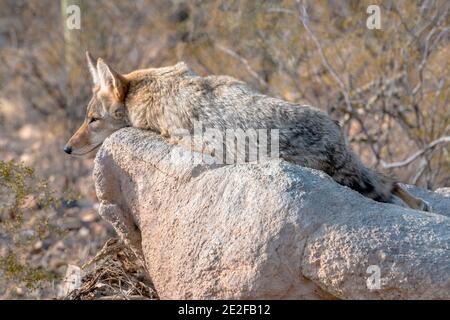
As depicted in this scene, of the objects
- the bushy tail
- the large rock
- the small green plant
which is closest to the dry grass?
the large rock

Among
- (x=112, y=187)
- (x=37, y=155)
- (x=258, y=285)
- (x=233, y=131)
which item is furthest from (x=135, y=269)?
(x=37, y=155)

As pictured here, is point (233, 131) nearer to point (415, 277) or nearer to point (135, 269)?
point (135, 269)

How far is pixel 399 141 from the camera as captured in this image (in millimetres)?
12992

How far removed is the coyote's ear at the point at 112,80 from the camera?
6.75m

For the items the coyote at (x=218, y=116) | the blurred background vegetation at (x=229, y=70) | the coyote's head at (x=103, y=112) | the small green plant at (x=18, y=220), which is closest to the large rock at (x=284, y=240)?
the coyote at (x=218, y=116)

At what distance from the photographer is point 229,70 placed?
1401 centimetres

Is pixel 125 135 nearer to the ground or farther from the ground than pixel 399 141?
farther from the ground

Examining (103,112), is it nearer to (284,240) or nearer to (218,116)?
(218,116)

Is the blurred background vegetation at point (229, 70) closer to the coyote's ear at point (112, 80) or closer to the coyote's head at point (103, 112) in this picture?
the coyote's head at point (103, 112)

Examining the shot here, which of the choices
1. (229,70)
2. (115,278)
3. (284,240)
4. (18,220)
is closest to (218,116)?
(115,278)

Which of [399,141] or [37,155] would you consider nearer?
[399,141]

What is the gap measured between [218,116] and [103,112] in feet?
4.09
